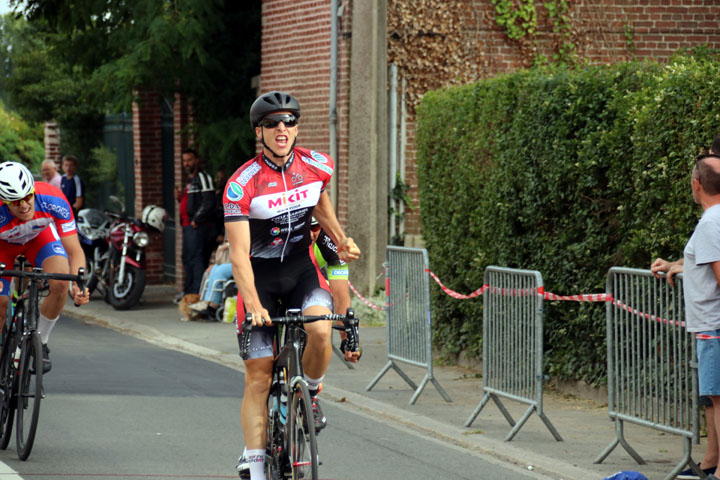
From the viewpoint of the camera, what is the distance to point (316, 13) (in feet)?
54.6

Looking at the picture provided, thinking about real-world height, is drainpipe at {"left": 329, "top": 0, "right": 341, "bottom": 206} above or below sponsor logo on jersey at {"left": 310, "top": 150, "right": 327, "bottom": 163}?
above

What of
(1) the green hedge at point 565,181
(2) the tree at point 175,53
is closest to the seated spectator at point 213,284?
(2) the tree at point 175,53

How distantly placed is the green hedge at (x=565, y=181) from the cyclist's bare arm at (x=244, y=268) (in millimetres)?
3384

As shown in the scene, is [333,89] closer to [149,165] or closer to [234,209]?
[149,165]

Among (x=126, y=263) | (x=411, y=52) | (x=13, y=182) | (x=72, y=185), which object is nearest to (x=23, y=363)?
(x=13, y=182)

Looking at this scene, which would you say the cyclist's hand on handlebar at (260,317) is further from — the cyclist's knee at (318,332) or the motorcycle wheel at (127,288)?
the motorcycle wheel at (127,288)

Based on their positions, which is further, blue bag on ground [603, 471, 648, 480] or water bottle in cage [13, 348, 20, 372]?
water bottle in cage [13, 348, 20, 372]

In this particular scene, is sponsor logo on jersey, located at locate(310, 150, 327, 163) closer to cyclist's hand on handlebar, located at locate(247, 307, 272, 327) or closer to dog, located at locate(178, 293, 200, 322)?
cyclist's hand on handlebar, located at locate(247, 307, 272, 327)

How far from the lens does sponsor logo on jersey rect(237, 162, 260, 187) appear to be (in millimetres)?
6195

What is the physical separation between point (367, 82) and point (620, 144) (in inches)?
281

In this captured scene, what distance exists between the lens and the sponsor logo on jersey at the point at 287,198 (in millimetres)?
6262

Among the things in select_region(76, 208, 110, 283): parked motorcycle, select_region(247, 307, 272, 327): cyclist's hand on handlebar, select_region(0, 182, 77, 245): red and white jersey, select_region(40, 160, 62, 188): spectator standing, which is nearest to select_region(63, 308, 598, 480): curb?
select_region(247, 307, 272, 327): cyclist's hand on handlebar

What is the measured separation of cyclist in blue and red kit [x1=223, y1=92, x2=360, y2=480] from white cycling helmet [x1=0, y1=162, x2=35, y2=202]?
2.05m

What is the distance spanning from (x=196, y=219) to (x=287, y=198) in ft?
36.4
